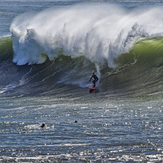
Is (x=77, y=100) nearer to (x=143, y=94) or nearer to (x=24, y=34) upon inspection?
(x=143, y=94)

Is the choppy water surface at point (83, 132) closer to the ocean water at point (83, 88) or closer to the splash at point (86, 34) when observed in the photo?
the ocean water at point (83, 88)

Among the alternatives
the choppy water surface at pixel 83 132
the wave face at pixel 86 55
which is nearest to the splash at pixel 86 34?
the wave face at pixel 86 55

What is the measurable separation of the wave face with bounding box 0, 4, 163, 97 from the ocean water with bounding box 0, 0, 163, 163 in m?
0.05

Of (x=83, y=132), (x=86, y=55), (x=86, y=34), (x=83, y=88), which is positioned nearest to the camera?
(x=83, y=132)

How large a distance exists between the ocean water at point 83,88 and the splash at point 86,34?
0.06m

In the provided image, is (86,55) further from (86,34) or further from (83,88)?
(83,88)

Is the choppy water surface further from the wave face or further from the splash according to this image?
the splash

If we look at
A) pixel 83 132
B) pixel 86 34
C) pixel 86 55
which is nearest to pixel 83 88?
pixel 86 55

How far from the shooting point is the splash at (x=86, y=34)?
69.3 feet

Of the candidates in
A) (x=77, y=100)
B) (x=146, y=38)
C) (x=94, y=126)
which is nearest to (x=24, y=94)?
(x=77, y=100)

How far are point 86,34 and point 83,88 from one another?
578 centimetres

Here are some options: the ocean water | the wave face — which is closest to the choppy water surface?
the ocean water

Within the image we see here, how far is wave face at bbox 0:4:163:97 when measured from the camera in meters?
18.4

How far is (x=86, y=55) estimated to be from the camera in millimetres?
21875
